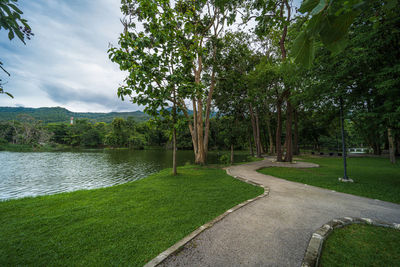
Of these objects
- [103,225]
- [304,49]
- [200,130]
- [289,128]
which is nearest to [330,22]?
[304,49]

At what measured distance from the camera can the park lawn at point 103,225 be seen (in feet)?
9.25

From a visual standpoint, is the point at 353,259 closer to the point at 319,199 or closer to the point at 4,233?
the point at 319,199

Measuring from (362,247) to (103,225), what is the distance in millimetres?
5107

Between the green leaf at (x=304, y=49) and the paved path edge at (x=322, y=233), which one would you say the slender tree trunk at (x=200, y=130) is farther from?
the green leaf at (x=304, y=49)

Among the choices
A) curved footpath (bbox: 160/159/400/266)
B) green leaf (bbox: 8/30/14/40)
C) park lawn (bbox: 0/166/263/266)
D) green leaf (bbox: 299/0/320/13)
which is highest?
green leaf (bbox: 8/30/14/40)

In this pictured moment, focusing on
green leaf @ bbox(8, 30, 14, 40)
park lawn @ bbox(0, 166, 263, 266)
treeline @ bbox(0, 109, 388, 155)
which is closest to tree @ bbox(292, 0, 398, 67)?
green leaf @ bbox(8, 30, 14, 40)

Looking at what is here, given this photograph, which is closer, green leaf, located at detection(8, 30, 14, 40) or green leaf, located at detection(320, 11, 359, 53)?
green leaf, located at detection(320, 11, 359, 53)

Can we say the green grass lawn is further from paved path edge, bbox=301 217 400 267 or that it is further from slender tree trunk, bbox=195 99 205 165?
slender tree trunk, bbox=195 99 205 165

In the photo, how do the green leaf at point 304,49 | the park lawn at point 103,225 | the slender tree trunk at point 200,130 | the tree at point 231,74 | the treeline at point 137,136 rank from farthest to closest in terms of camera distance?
the treeline at point 137,136 → the tree at point 231,74 → the slender tree trunk at point 200,130 → the park lawn at point 103,225 → the green leaf at point 304,49

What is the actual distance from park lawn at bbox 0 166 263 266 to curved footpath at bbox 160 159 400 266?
55cm

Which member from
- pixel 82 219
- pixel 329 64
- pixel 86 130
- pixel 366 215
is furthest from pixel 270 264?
pixel 86 130

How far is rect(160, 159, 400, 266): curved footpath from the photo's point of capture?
8.46 ft

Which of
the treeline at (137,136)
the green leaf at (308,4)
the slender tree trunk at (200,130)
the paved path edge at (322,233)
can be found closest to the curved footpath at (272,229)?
the paved path edge at (322,233)

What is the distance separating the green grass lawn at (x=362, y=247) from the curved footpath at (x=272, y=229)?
13.8 inches
